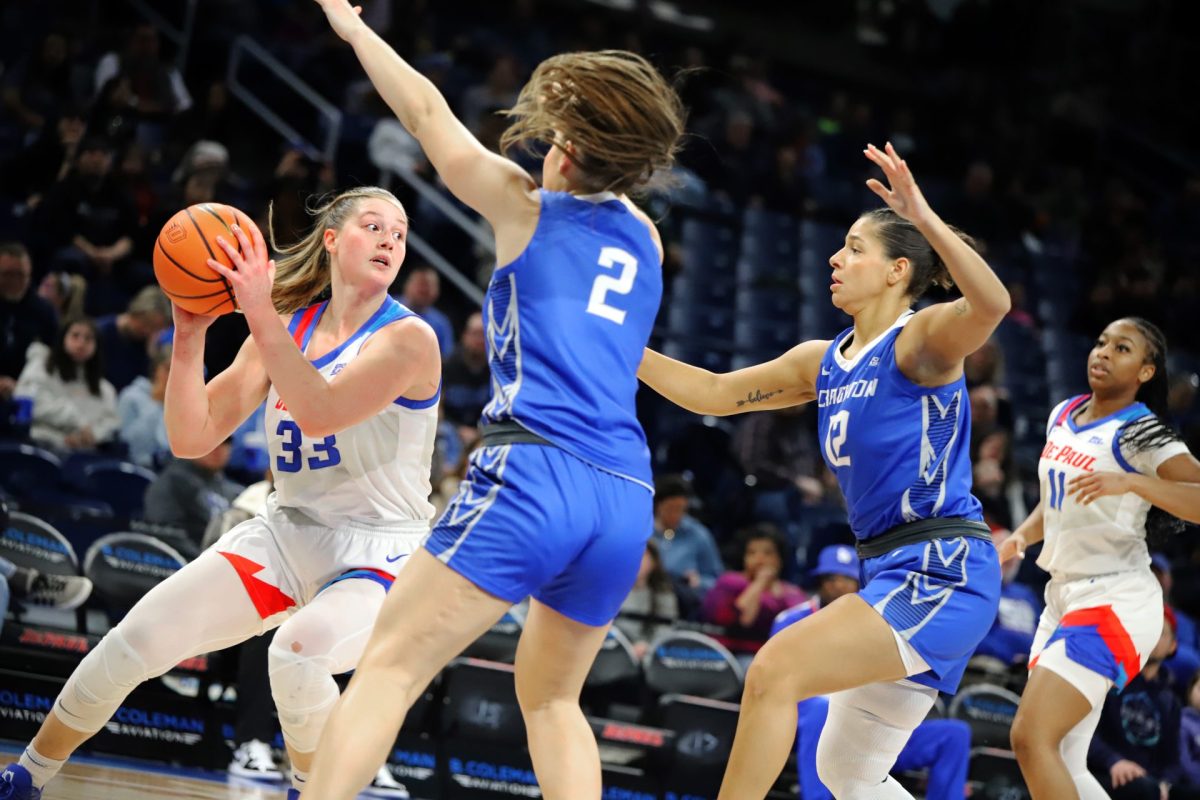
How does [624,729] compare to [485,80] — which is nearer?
[624,729]

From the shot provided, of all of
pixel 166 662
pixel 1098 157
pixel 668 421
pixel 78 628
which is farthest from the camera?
pixel 1098 157

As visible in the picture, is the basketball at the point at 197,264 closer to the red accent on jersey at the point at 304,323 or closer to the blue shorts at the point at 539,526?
the red accent on jersey at the point at 304,323

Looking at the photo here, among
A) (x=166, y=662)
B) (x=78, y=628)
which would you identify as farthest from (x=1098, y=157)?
(x=166, y=662)

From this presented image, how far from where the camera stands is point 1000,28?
62.3 feet

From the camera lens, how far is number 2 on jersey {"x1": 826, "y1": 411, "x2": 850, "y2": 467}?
4582 mm

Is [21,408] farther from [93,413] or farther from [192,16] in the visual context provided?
[192,16]

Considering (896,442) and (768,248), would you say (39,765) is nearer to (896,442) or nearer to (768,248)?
(896,442)

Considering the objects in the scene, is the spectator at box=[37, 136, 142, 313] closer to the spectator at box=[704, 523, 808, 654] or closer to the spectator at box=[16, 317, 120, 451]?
the spectator at box=[16, 317, 120, 451]

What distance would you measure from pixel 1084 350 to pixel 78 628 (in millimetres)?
10644

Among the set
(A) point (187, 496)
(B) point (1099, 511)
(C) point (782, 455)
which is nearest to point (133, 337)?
(A) point (187, 496)

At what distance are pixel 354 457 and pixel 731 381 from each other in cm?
138

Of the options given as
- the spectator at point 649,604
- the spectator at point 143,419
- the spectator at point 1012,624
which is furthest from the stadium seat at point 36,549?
the spectator at point 1012,624

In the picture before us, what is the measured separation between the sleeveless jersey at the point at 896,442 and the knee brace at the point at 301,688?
71.0 inches

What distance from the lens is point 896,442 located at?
4.46m
